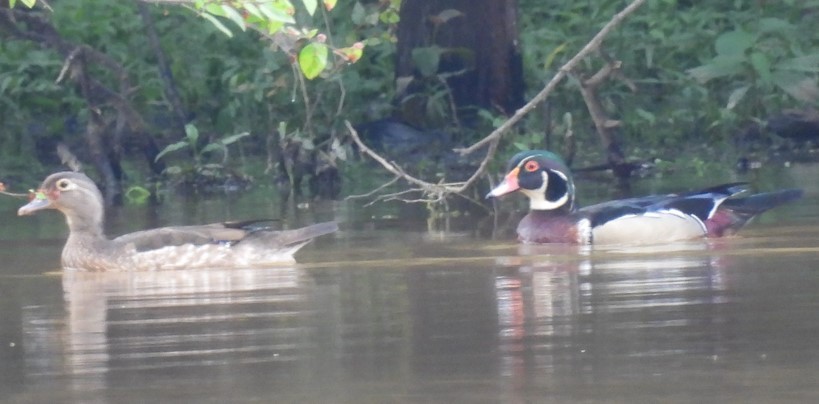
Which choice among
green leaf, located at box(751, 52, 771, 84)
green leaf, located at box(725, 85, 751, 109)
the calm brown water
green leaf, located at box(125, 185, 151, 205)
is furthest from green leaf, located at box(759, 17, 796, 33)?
the calm brown water

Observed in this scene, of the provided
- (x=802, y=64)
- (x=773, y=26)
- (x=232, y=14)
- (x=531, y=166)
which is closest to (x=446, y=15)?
(x=773, y=26)

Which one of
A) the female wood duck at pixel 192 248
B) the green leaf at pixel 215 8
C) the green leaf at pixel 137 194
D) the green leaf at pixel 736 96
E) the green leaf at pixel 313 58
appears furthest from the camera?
the green leaf at pixel 736 96

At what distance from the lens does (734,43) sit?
60.2ft

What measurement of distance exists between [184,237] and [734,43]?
8829 millimetres

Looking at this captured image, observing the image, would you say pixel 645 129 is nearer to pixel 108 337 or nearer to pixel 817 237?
pixel 817 237

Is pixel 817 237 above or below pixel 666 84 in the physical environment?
below

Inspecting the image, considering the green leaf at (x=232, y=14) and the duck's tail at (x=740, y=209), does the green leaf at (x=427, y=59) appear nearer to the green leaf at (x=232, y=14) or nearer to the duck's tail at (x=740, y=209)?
the duck's tail at (x=740, y=209)

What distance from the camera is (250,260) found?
1077cm

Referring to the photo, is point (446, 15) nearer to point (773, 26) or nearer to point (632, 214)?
point (773, 26)

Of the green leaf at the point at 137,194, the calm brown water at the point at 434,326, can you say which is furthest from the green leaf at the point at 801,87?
the calm brown water at the point at 434,326

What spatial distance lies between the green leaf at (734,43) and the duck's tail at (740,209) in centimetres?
656

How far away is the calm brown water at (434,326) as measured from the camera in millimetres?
6281

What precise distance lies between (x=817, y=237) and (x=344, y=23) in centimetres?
1032

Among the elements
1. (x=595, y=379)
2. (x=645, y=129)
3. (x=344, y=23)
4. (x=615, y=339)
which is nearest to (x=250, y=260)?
(x=615, y=339)
